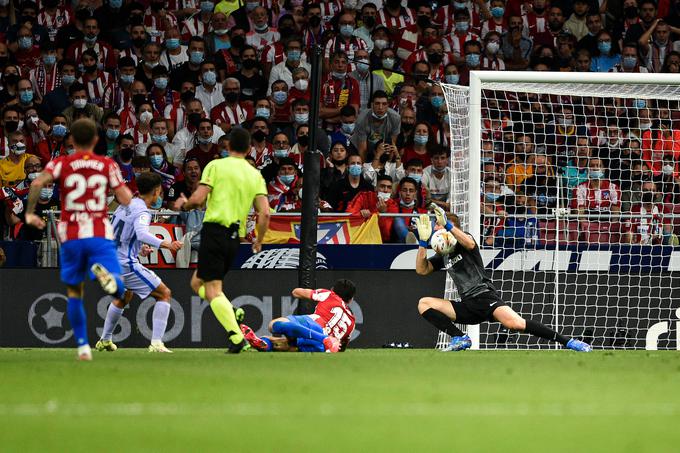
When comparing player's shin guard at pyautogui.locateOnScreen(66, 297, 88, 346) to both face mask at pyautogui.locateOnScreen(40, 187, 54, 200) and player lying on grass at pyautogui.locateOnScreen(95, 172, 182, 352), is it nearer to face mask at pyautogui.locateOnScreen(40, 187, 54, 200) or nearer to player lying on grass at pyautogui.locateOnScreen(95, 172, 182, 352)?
player lying on grass at pyautogui.locateOnScreen(95, 172, 182, 352)

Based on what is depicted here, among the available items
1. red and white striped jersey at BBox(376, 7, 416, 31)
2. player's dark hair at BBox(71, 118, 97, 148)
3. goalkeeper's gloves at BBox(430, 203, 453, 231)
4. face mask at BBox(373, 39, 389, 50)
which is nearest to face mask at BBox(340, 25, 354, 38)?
face mask at BBox(373, 39, 389, 50)

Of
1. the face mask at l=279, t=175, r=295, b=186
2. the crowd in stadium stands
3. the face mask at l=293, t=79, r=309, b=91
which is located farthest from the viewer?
the face mask at l=293, t=79, r=309, b=91

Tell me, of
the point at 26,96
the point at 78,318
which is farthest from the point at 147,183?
the point at 26,96

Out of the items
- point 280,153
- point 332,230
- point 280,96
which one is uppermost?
point 280,96

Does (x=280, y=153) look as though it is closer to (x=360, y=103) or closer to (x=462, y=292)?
(x=360, y=103)

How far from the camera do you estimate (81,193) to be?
354 inches

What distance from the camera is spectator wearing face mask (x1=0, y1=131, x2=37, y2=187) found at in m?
17.4

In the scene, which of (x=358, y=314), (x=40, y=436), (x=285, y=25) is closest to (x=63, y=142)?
(x=285, y=25)

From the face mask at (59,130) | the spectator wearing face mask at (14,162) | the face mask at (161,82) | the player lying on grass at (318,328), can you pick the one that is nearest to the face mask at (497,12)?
the face mask at (161,82)

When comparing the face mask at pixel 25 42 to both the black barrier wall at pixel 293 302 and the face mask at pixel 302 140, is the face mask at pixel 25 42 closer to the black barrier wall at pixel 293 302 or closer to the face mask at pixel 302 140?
the face mask at pixel 302 140

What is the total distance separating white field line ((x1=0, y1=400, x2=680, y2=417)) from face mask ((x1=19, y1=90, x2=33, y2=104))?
12901 millimetres

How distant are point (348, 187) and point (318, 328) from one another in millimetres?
5195

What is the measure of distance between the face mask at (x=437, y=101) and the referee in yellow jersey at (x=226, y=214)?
854 centimetres

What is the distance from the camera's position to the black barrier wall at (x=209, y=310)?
15297 mm
